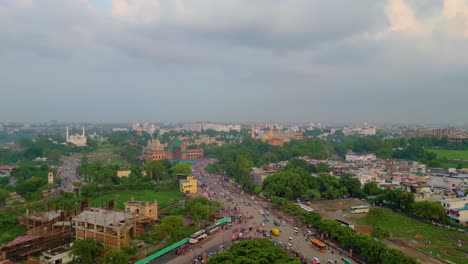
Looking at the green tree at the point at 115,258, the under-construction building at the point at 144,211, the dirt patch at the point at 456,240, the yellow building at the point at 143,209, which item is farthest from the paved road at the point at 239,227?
the dirt patch at the point at 456,240

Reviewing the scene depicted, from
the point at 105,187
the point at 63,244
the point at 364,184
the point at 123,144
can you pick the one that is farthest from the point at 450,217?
the point at 123,144

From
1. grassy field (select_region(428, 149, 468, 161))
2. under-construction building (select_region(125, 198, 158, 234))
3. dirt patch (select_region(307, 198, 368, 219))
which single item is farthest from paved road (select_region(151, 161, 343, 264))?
grassy field (select_region(428, 149, 468, 161))

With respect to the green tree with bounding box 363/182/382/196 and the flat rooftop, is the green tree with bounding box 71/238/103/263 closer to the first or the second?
the flat rooftop

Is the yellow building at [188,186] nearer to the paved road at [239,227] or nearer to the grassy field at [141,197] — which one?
the grassy field at [141,197]

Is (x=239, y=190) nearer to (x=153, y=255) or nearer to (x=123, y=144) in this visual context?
(x=153, y=255)

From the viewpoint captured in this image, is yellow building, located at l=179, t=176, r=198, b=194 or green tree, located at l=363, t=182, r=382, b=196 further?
yellow building, located at l=179, t=176, r=198, b=194

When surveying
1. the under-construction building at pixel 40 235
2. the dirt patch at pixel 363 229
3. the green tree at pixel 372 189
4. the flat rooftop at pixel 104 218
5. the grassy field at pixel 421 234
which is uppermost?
the flat rooftop at pixel 104 218

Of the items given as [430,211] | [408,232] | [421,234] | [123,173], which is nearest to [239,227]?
[408,232]

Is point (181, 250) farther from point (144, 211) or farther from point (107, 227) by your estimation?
point (144, 211)
